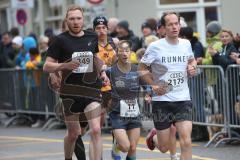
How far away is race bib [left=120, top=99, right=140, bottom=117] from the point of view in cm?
1073

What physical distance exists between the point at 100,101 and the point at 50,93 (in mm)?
7084

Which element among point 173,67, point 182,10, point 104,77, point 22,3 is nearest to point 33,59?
point 182,10

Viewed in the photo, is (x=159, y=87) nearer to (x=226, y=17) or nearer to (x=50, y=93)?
(x=50, y=93)

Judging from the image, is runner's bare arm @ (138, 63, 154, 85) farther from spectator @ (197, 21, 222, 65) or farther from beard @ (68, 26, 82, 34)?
spectator @ (197, 21, 222, 65)

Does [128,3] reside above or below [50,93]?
above

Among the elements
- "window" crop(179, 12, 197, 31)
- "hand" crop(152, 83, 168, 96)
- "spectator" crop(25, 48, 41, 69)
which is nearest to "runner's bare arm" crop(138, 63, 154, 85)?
"hand" crop(152, 83, 168, 96)

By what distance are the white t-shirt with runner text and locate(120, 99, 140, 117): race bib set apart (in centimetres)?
90

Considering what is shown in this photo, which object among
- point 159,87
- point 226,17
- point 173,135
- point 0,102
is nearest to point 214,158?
point 173,135

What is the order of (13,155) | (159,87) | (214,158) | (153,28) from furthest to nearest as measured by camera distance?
(153,28)
(13,155)
(214,158)
(159,87)

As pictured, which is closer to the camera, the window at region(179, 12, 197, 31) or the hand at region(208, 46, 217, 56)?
the hand at region(208, 46, 217, 56)

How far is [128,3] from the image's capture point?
23.9 meters

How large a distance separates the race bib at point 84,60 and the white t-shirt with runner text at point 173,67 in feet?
2.85

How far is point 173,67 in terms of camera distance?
32.1 feet

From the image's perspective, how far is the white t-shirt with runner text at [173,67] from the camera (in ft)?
32.0
